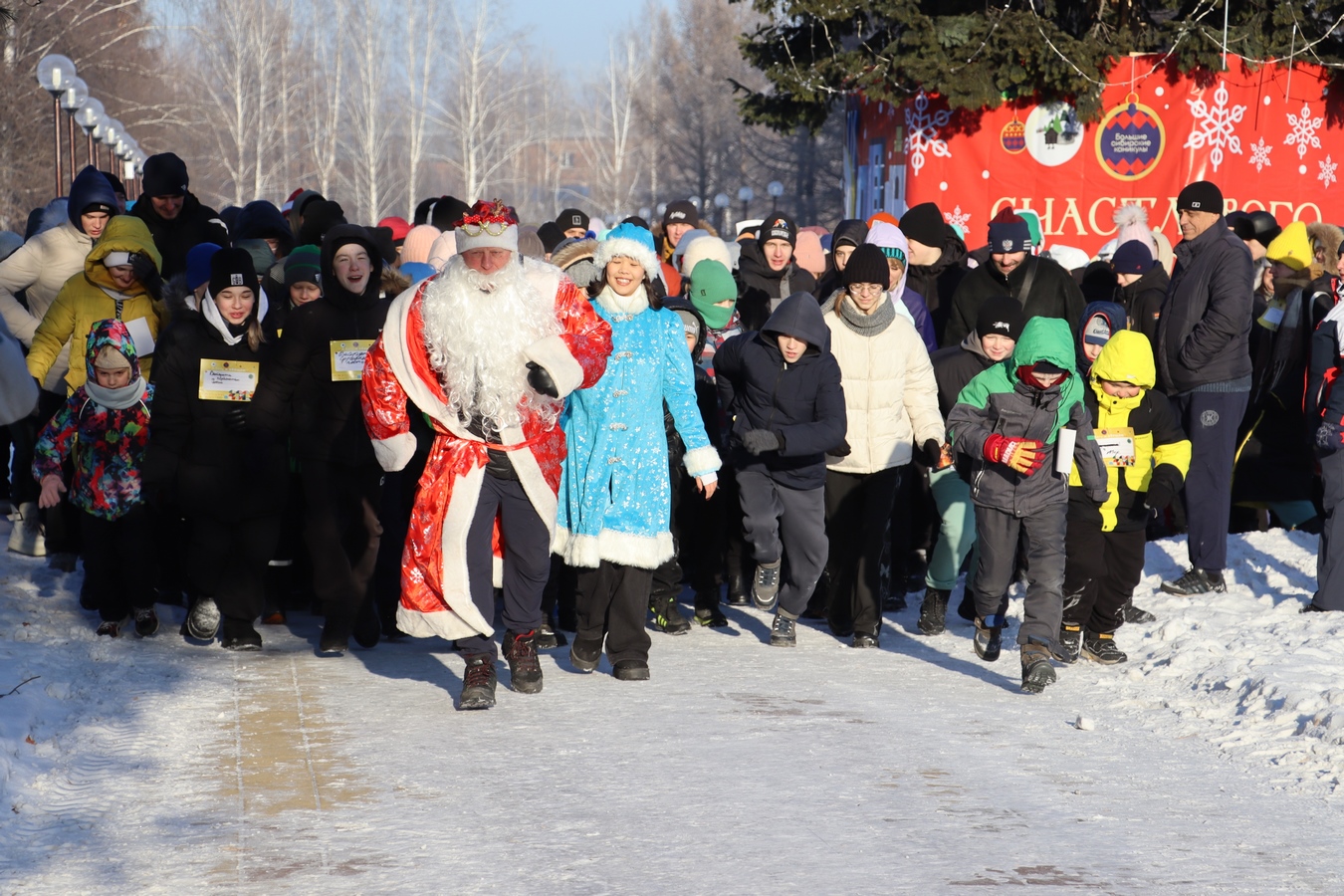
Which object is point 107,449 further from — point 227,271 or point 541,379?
point 541,379

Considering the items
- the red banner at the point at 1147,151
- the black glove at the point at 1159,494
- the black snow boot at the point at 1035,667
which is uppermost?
the red banner at the point at 1147,151

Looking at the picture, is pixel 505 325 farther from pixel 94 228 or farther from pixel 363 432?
pixel 94 228

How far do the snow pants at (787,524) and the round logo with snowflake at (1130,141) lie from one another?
12169 millimetres


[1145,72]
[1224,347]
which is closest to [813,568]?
[1224,347]

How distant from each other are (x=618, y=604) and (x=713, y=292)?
93.0 inches

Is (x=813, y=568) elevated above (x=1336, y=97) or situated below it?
below

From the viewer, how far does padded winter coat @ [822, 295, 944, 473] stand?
8047 mm

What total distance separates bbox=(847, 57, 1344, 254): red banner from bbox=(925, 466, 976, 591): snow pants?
36.7ft

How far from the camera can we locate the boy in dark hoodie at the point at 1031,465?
6953 millimetres

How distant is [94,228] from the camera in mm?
9695

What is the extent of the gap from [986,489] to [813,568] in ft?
3.58

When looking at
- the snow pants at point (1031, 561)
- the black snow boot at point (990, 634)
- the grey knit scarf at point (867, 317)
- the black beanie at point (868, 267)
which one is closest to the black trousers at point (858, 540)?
the black snow boot at point (990, 634)

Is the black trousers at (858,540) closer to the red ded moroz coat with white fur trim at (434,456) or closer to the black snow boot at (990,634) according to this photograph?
the black snow boot at (990,634)

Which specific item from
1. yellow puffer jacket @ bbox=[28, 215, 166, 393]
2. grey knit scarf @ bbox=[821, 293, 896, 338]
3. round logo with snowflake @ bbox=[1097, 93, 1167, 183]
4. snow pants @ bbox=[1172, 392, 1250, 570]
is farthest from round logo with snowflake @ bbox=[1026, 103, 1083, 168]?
yellow puffer jacket @ bbox=[28, 215, 166, 393]
